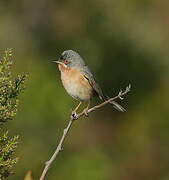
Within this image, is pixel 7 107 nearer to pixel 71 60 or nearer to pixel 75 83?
pixel 71 60

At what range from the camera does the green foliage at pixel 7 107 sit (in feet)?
7.40

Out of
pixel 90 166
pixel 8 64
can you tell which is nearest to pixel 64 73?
pixel 8 64

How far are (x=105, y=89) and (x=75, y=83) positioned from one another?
21.6 ft

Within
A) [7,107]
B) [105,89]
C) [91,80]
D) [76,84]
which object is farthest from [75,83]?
[105,89]

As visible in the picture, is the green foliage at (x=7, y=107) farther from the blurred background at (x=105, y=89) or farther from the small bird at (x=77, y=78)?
the blurred background at (x=105, y=89)

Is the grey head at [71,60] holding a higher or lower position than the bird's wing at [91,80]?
higher

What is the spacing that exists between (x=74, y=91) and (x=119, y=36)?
8345 mm

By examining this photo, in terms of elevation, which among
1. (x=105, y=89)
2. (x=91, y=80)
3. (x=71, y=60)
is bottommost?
(x=105, y=89)

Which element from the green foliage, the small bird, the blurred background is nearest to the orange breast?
the small bird

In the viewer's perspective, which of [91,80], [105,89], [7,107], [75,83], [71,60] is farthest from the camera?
[105,89]

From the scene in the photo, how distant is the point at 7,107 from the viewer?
2.33 metres

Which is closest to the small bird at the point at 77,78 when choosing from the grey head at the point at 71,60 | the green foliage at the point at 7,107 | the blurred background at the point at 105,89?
the grey head at the point at 71,60

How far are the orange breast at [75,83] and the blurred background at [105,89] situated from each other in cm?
388

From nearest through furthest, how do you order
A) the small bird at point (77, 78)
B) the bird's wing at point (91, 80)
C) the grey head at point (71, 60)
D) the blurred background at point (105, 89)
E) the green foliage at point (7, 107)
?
the green foliage at point (7, 107) → the grey head at point (71, 60) → the small bird at point (77, 78) → the bird's wing at point (91, 80) → the blurred background at point (105, 89)
